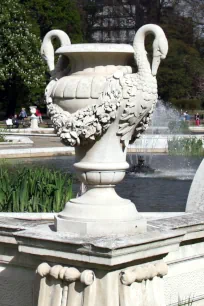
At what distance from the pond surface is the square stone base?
565 centimetres

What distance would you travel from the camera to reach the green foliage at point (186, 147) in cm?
2235

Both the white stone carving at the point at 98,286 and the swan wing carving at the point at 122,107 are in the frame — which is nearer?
the white stone carving at the point at 98,286

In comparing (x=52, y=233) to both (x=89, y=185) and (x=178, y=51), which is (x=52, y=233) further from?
(x=178, y=51)

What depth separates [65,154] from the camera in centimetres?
2188

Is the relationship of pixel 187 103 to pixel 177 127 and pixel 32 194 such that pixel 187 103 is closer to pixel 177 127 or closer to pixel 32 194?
pixel 177 127

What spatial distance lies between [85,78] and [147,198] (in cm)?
734

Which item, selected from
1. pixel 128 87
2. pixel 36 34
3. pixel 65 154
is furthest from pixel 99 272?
pixel 36 34

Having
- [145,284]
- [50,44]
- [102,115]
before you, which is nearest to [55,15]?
[50,44]

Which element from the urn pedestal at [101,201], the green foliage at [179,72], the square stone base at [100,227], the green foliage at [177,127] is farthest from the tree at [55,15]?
the square stone base at [100,227]

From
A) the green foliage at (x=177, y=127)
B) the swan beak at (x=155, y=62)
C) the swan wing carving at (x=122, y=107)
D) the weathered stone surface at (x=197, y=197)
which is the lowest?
the green foliage at (x=177, y=127)

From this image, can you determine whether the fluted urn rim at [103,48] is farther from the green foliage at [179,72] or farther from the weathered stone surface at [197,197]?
the green foliage at [179,72]

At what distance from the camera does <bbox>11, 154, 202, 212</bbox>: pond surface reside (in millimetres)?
11477

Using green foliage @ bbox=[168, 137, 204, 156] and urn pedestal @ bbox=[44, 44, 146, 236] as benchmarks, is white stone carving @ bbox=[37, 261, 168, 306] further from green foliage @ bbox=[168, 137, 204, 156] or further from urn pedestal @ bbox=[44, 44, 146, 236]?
green foliage @ bbox=[168, 137, 204, 156]

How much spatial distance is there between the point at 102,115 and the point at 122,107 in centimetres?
15
